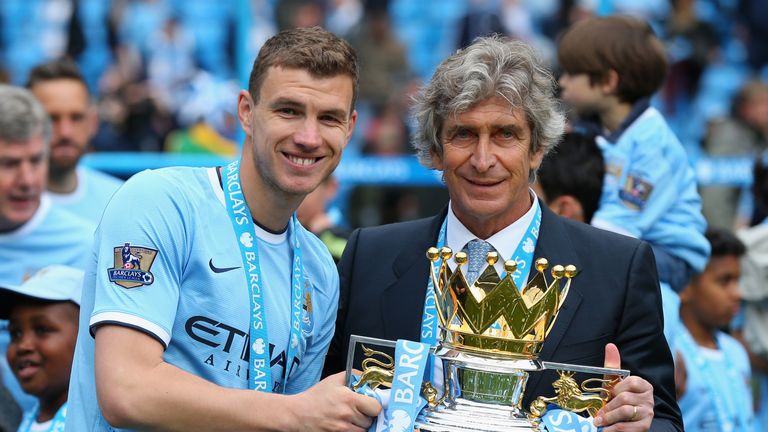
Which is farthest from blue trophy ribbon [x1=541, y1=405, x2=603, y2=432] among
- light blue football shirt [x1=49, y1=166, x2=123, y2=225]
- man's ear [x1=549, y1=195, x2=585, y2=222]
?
light blue football shirt [x1=49, y1=166, x2=123, y2=225]

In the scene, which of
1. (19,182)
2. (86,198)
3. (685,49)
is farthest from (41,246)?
(685,49)

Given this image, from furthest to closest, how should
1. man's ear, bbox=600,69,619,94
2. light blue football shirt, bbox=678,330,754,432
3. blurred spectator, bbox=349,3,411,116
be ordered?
1. blurred spectator, bbox=349,3,411,116
2. light blue football shirt, bbox=678,330,754,432
3. man's ear, bbox=600,69,619,94

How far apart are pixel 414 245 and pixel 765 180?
12.0 feet

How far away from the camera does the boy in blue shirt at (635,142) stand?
193 inches

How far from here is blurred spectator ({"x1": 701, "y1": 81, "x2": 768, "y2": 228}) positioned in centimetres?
1026

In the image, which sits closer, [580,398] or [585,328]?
[580,398]

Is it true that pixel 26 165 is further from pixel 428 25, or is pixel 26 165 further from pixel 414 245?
pixel 428 25

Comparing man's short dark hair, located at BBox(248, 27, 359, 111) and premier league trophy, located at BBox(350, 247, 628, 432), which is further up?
man's short dark hair, located at BBox(248, 27, 359, 111)

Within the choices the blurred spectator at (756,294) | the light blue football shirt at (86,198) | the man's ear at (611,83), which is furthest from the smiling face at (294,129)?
the blurred spectator at (756,294)

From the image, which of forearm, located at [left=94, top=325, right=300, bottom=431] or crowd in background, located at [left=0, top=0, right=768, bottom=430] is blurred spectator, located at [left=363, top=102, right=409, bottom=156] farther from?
forearm, located at [left=94, top=325, right=300, bottom=431]

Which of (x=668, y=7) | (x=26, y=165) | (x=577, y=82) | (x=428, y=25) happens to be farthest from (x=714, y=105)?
(x=26, y=165)

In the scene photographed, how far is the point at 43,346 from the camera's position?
4.65 metres

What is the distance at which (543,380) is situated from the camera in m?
3.47

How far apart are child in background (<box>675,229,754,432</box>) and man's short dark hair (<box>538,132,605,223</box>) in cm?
127
